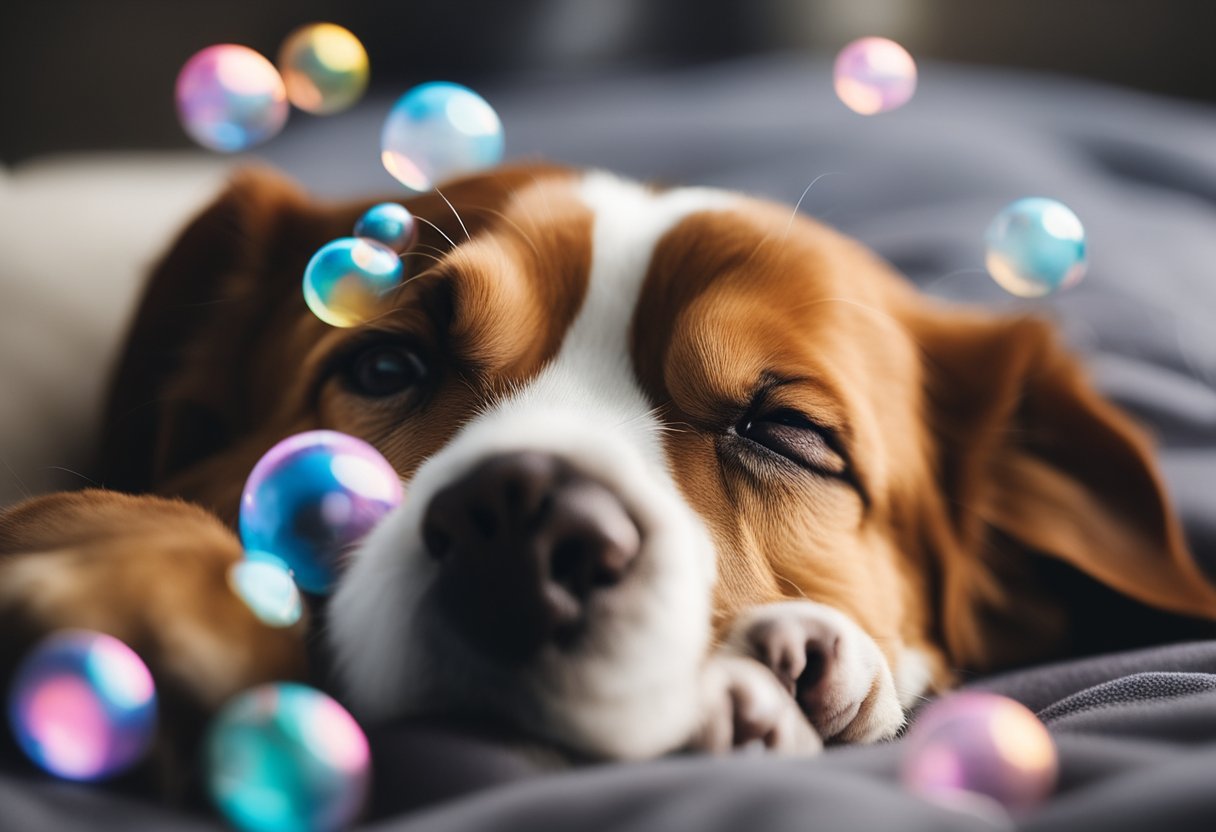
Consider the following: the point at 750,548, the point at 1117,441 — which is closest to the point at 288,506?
the point at 750,548

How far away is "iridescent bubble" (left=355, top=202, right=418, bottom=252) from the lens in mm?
1358

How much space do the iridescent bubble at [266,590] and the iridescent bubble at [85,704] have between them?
0.11 metres

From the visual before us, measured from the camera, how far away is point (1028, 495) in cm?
171

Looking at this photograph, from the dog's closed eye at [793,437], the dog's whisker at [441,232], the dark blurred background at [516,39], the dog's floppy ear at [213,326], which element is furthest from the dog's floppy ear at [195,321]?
the dark blurred background at [516,39]

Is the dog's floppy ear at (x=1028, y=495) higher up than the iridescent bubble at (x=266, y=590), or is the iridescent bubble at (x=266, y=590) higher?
the dog's floppy ear at (x=1028, y=495)

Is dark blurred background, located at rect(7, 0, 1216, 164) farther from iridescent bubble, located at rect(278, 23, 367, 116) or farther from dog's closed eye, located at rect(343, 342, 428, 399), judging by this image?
dog's closed eye, located at rect(343, 342, 428, 399)

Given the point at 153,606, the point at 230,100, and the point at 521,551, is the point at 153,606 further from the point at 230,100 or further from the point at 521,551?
the point at 230,100

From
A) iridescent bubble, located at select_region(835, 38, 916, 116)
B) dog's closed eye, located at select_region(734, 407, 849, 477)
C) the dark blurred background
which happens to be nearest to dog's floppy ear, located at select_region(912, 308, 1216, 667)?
dog's closed eye, located at select_region(734, 407, 849, 477)

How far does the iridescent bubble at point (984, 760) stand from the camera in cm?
80

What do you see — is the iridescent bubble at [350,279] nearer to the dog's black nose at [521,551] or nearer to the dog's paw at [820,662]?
the dog's black nose at [521,551]

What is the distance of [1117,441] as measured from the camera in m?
1.67

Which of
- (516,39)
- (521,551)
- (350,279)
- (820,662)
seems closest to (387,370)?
(350,279)

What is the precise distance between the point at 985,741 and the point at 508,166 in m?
1.13

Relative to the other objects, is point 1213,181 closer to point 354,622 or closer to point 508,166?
point 508,166
